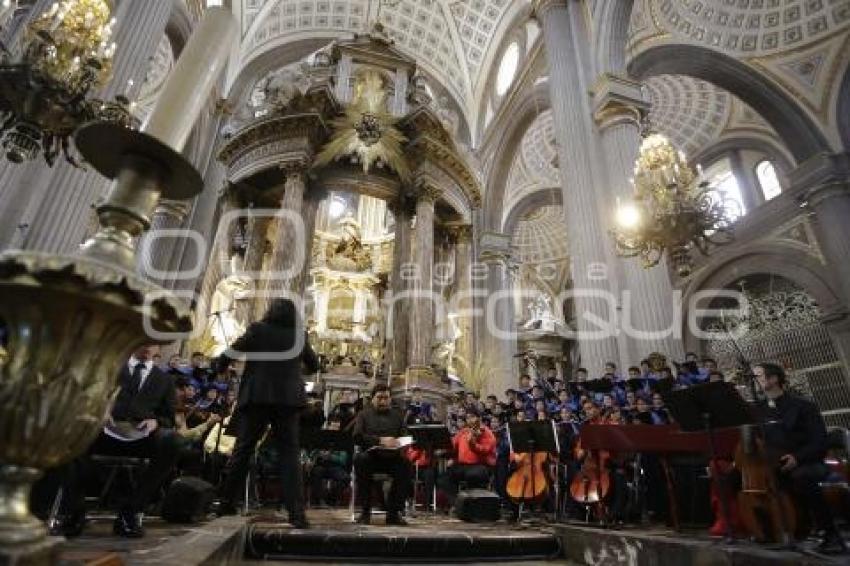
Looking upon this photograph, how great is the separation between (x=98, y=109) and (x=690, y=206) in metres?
7.20

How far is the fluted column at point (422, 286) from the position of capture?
9.68m

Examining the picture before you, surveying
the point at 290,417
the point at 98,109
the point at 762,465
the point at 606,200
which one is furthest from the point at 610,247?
the point at 98,109

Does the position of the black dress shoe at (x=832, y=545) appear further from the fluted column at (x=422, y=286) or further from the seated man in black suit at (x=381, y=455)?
the fluted column at (x=422, y=286)

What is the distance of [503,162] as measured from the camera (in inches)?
683

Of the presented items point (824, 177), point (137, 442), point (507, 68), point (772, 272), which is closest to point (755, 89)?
point (824, 177)

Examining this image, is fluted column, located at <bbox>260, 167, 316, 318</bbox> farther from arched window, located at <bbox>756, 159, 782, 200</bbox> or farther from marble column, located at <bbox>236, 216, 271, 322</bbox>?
arched window, located at <bbox>756, 159, 782, 200</bbox>

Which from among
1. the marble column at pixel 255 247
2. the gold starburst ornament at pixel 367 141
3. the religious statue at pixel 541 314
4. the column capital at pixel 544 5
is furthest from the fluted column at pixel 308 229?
the religious statue at pixel 541 314

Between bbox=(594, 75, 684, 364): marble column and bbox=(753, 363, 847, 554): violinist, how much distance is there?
13.1 ft

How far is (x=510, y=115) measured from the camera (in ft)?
54.2

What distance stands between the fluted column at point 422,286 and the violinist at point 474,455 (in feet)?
8.67

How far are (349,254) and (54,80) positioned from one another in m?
9.83

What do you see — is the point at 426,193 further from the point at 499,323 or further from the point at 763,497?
the point at 763,497

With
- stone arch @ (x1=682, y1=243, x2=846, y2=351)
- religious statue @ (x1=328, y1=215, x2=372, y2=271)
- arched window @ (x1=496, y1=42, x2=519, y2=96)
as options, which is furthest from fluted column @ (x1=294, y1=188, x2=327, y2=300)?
stone arch @ (x1=682, y1=243, x2=846, y2=351)

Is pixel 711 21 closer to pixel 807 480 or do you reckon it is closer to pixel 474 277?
pixel 474 277
